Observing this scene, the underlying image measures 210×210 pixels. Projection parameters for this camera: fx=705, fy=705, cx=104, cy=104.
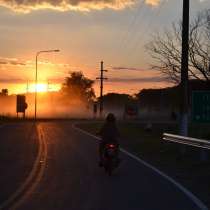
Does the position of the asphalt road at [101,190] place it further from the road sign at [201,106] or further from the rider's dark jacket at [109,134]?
the road sign at [201,106]

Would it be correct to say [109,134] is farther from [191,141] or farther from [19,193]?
[19,193]

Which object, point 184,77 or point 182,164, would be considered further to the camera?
point 184,77

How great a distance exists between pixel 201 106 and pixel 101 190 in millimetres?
12277

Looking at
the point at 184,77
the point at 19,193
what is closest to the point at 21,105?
the point at 184,77

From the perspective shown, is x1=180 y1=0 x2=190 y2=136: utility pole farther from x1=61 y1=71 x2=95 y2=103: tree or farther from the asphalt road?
x1=61 y1=71 x2=95 y2=103: tree

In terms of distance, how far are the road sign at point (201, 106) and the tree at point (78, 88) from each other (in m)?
161

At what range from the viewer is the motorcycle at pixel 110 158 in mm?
19797

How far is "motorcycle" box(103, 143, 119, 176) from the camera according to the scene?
19797 millimetres

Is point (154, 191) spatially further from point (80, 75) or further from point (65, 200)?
point (80, 75)

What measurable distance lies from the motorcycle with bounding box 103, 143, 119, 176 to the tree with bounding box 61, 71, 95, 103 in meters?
168

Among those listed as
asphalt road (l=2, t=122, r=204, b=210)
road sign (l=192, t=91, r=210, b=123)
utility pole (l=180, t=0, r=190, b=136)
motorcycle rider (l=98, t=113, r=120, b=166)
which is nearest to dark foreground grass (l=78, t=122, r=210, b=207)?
asphalt road (l=2, t=122, r=204, b=210)

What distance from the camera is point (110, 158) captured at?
20125 millimetres

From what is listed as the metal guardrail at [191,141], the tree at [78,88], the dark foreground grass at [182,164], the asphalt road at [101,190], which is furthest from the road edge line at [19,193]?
the tree at [78,88]

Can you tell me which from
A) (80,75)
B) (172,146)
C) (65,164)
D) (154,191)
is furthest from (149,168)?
(80,75)
